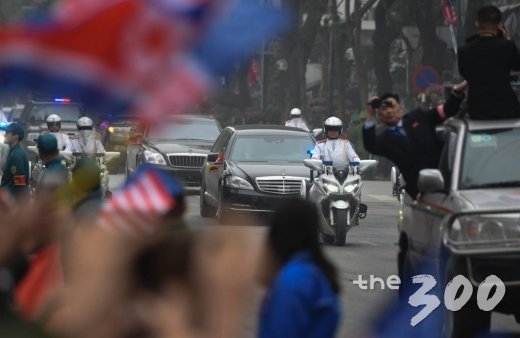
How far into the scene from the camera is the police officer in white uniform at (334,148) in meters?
20.4

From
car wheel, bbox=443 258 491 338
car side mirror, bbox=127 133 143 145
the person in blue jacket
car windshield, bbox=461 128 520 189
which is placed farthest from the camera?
car windshield, bbox=461 128 520 189

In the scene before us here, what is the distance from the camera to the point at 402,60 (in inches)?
2472

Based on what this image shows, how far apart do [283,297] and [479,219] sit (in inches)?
208

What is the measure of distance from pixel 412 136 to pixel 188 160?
59.0ft

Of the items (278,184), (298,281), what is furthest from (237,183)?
(298,281)

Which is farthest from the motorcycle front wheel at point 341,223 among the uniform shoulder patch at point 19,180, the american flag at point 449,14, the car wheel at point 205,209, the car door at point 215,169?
the american flag at point 449,14

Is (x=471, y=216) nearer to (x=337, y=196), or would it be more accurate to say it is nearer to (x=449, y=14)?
(x=337, y=196)

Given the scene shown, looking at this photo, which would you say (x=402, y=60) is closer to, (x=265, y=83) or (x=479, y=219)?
(x=265, y=83)

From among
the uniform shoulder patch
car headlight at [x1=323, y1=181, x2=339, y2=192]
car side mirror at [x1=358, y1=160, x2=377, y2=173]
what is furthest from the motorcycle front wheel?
the uniform shoulder patch

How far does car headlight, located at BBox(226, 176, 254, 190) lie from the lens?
22.8 m

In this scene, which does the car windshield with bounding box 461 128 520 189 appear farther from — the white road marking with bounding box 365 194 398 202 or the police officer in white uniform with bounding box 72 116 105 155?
the white road marking with bounding box 365 194 398 202

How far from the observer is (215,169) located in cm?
2416

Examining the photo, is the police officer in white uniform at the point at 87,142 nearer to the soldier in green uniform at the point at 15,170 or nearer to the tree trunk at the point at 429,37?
the soldier in green uniform at the point at 15,170

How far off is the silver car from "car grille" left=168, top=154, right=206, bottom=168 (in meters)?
17.7
